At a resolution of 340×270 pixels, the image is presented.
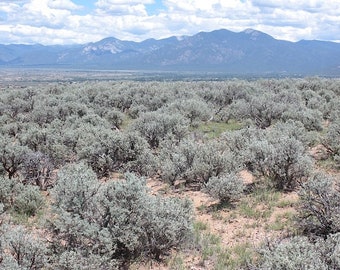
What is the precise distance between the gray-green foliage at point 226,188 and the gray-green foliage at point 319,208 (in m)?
2.47

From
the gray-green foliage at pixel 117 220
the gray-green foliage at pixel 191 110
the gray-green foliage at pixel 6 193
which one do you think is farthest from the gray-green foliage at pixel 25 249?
the gray-green foliage at pixel 191 110

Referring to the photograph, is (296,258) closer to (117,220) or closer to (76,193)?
(117,220)

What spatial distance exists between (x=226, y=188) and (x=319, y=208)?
3.46 metres

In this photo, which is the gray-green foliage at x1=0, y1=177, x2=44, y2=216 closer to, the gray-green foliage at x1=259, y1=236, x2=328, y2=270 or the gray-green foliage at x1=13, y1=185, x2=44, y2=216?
the gray-green foliage at x1=13, y1=185, x2=44, y2=216

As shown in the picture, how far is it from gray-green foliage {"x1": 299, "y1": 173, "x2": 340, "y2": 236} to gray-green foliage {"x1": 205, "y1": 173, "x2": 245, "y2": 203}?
2.47m

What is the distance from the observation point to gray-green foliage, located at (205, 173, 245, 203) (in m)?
13.2

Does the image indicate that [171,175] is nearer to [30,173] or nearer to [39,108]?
[30,173]

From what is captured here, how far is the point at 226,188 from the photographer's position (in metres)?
13.2

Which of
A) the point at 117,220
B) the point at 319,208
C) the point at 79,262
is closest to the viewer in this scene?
the point at 79,262

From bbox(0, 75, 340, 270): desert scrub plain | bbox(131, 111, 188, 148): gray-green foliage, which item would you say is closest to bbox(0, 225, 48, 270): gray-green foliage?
bbox(0, 75, 340, 270): desert scrub plain

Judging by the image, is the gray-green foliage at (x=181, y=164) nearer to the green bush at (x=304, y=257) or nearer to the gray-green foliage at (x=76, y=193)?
the gray-green foliage at (x=76, y=193)

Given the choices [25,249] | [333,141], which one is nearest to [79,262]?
[25,249]

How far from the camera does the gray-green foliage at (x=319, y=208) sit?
9.98m

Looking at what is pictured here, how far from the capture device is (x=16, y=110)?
3619 cm
